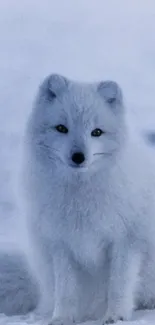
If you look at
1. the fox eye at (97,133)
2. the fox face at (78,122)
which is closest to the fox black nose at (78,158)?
the fox face at (78,122)

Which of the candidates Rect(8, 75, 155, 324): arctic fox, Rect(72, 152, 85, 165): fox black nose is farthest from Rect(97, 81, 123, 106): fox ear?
Rect(72, 152, 85, 165): fox black nose

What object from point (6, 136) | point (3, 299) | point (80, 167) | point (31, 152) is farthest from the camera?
point (6, 136)

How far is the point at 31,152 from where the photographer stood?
2.36 metres

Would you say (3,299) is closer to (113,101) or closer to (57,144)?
(57,144)

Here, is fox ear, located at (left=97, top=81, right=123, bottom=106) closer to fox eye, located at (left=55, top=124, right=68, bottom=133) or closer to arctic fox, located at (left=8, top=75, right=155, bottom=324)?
arctic fox, located at (left=8, top=75, right=155, bottom=324)

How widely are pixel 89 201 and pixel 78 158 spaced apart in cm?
25

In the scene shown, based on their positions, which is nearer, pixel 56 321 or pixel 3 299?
pixel 56 321

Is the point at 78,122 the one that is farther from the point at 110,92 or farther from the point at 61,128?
the point at 110,92

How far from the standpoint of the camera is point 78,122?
7.26 feet

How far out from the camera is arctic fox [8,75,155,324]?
227 centimetres

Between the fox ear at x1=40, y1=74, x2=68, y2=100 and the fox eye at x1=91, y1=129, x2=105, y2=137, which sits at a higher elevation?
the fox ear at x1=40, y1=74, x2=68, y2=100

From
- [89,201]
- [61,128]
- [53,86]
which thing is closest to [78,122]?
[61,128]

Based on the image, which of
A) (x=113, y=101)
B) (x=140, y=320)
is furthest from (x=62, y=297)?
(x=113, y=101)

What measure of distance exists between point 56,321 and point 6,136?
5.09 feet
